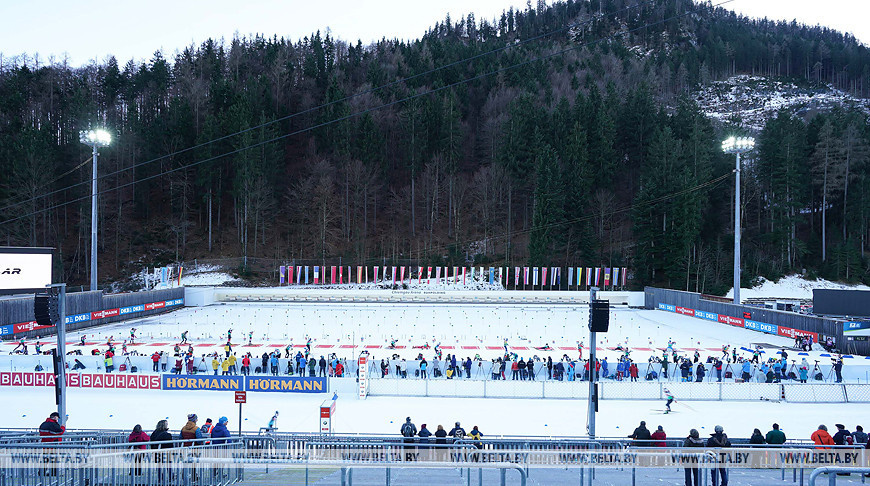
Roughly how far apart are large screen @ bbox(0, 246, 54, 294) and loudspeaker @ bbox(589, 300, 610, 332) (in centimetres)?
3019

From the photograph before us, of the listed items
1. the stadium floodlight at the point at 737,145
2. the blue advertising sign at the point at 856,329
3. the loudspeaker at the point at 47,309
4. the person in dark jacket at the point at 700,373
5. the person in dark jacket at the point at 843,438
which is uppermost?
the stadium floodlight at the point at 737,145

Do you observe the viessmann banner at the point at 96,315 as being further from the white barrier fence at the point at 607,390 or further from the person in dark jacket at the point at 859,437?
the person in dark jacket at the point at 859,437

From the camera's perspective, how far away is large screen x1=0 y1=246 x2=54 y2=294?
2891 cm

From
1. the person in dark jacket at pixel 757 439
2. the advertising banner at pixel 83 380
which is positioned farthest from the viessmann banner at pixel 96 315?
the person in dark jacket at pixel 757 439

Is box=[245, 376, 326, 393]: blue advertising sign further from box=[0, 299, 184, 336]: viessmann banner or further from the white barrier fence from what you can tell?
box=[0, 299, 184, 336]: viessmann banner

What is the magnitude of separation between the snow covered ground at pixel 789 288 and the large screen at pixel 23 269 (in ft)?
200

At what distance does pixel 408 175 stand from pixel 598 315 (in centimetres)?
6613

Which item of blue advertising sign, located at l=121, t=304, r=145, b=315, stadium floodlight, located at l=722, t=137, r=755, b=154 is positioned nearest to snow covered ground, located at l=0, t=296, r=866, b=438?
blue advertising sign, located at l=121, t=304, r=145, b=315

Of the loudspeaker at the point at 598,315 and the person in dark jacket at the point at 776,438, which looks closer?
the person in dark jacket at the point at 776,438

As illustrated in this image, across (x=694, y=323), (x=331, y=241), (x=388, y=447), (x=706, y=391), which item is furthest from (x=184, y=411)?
(x=331, y=241)

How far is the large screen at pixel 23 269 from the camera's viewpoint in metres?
28.9

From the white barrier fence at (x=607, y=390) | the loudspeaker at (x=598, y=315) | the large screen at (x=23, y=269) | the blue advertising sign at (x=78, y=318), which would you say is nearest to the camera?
the loudspeaker at (x=598, y=315)

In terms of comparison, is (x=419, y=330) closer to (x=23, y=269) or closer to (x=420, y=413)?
(x=420, y=413)

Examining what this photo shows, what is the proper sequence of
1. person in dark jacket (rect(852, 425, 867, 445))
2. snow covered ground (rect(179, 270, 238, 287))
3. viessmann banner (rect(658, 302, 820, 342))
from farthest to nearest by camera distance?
snow covered ground (rect(179, 270, 238, 287)), viessmann banner (rect(658, 302, 820, 342)), person in dark jacket (rect(852, 425, 867, 445))
